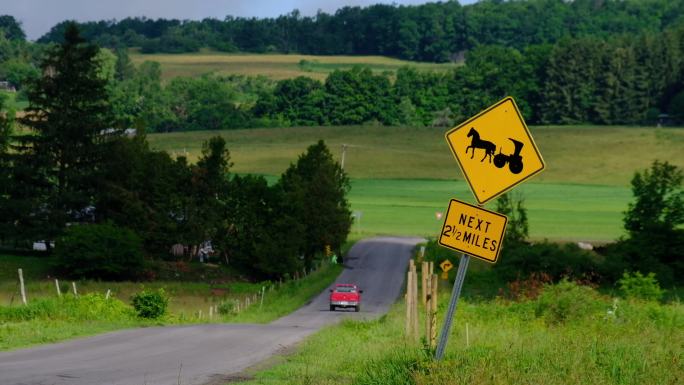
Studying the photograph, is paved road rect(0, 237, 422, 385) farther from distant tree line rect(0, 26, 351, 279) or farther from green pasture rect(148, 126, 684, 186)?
green pasture rect(148, 126, 684, 186)

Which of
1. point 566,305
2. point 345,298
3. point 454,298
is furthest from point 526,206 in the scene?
point 454,298

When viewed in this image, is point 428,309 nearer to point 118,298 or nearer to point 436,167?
point 118,298

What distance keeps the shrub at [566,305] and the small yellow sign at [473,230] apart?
1433 centimetres

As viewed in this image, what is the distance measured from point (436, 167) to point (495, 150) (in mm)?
143986

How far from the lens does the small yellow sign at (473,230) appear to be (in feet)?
44.5

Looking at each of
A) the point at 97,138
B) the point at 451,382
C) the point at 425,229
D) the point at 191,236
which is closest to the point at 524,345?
the point at 451,382

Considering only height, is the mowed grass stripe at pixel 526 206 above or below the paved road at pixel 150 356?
below

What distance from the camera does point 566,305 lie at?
2838 cm

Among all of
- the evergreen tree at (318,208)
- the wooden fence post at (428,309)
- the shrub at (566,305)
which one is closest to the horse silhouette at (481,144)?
the wooden fence post at (428,309)

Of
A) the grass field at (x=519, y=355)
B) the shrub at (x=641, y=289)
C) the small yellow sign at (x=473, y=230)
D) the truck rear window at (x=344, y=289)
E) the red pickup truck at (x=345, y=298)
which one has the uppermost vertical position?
the small yellow sign at (x=473, y=230)

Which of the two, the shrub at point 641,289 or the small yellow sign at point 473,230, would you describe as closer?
the small yellow sign at point 473,230

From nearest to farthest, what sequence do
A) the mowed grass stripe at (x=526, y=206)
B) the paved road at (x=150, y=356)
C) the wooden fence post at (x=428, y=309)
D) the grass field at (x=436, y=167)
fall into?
the wooden fence post at (x=428, y=309), the paved road at (x=150, y=356), the mowed grass stripe at (x=526, y=206), the grass field at (x=436, y=167)

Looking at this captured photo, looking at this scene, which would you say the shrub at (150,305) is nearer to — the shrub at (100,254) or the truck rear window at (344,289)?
the truck rear window at (344,289)

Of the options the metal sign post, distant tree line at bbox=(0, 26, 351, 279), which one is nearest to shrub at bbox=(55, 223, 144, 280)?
distant tree line at bbox=(0, 26, 351, 279)
